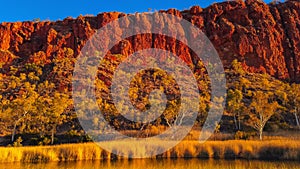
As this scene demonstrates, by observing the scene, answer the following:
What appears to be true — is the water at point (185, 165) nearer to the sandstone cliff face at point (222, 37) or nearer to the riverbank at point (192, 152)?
A: the riverbank at point (192, 152)

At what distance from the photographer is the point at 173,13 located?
2854 inches

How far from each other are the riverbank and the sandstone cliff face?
40179mm

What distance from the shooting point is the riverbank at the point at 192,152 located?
21016mm

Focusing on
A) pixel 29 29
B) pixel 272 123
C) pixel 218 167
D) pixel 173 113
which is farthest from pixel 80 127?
pixel 29 29

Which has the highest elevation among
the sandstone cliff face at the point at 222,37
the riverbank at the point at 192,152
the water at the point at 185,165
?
the sandstone cliff face at the point at 222,37

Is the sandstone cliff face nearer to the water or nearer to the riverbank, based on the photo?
the riverbank

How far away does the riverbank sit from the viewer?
21016mm

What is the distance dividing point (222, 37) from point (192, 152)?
1799 inches

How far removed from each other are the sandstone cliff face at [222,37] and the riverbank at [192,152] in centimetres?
4018

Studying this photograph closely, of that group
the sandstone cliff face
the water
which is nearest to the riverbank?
the water

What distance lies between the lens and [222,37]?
64875 millimetres

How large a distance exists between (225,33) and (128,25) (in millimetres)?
19917

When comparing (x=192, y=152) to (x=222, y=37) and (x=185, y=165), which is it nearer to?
(x=185, y=165)

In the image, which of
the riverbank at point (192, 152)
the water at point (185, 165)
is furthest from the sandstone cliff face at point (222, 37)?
the water at point (185, 165)
